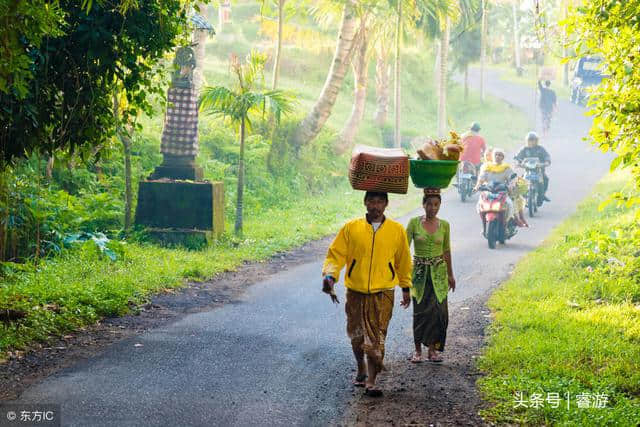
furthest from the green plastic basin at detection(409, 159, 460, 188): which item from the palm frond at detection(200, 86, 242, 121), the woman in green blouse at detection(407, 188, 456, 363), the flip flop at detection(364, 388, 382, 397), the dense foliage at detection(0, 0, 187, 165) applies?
the palm frond at detection(200, 86, 242, 121)

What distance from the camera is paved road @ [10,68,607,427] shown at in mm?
6141

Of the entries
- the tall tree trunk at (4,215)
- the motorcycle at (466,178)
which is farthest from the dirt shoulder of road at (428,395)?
the motorcycle at (466,178)

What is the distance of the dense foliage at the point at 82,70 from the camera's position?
27.1 ft

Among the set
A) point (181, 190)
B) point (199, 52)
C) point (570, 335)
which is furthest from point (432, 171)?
point (199, 52)

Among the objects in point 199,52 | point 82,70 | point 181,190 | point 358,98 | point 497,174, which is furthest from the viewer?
point 358,98

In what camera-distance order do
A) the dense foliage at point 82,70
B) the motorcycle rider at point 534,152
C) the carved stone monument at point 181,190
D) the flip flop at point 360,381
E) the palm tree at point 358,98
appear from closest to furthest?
1. the flip flop at point 360,381
2. the dense foliage at point 82,70
3. the carved stone monument at point 181,190
4. the motorcycle rider at point 534,152
5. the palm tree at point 358,98

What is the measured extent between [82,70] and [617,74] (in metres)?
5.52

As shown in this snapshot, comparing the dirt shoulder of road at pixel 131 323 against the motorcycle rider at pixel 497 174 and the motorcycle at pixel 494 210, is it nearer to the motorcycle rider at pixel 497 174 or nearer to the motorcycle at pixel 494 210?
the motorcycle at pixel 494 210

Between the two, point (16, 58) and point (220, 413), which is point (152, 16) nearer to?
point (16, 58)

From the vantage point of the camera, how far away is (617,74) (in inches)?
336

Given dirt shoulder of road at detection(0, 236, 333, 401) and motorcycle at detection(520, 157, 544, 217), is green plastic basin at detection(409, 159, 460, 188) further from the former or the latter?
motorcycle at detection(520, 157, 544, 217)

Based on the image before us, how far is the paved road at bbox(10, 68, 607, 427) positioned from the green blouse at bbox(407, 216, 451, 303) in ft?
2.67

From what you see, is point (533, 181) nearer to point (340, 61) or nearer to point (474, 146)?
point (474, 146)

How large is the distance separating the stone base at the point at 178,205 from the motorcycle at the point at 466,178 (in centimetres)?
995
